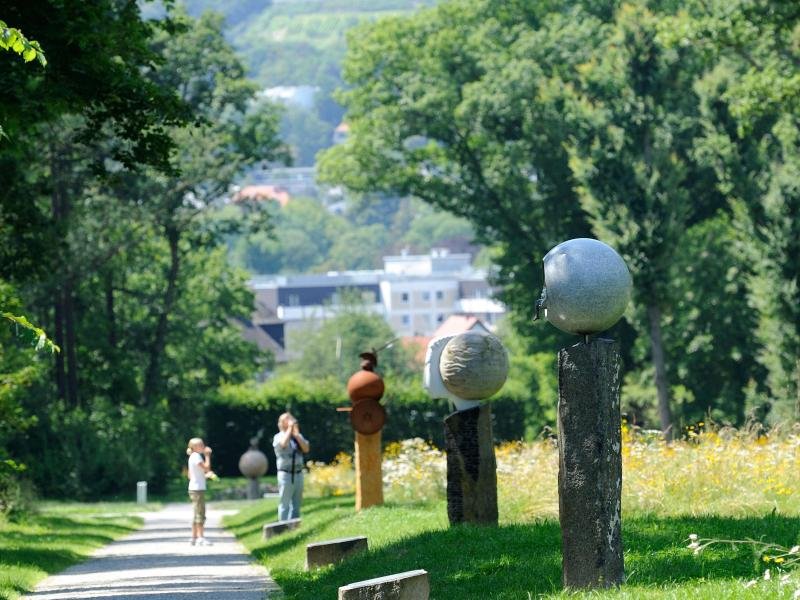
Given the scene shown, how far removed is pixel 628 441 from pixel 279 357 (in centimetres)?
12903

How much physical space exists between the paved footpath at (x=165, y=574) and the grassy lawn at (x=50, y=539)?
229 mm

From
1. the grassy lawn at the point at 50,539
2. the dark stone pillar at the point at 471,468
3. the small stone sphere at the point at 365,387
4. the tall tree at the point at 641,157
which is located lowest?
the grassy lawn at the point at 50,539

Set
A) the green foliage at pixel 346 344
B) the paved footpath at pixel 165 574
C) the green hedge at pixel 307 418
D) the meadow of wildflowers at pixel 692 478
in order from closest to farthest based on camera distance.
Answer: the paved footpath at pixel 165 574 → the meadow of wildflowers at pixel 692 478 → the green hedge at pixel 307 418 → the green foliage at pixel 346 344

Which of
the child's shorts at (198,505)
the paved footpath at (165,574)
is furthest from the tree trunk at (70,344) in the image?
the child's shorts at (198,505)

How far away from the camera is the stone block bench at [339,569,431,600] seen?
1062cm

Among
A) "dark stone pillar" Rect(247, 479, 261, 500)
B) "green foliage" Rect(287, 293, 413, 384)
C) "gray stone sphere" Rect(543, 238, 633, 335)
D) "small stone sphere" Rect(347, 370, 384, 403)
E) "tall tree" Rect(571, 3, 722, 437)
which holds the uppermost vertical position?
"tall tree" Rect(571, 3, 722, 437)

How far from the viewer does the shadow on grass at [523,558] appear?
1157 cm

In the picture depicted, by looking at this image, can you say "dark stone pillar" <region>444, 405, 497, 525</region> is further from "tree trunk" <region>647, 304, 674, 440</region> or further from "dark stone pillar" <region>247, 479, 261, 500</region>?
"tree trunk" <region>647, 304, 674, 440</region>

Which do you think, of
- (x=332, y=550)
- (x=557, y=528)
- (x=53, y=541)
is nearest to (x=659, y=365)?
(x=53, y=541)

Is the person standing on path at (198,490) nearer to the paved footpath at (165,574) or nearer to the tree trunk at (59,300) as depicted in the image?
the paved footpath at (165,574)

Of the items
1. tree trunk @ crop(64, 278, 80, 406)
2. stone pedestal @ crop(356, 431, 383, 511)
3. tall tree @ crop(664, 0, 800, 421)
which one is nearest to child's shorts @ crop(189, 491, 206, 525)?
stone pedestal @ crop(356, 431, 383, 511)

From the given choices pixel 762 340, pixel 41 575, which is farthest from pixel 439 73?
pixel 41 575

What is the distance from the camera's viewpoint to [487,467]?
16109 millimetres

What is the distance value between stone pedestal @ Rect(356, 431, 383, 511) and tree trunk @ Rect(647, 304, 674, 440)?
2485cm
